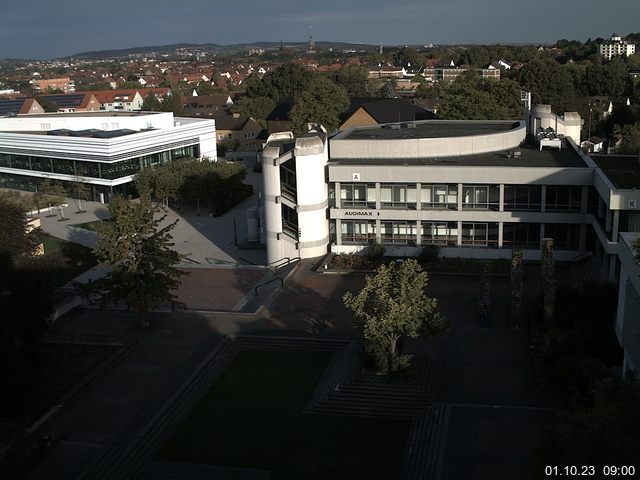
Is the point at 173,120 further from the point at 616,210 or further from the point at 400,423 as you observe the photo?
the point at 400,423

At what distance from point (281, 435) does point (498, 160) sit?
70.6ft

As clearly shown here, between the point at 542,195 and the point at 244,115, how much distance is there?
6400 cm

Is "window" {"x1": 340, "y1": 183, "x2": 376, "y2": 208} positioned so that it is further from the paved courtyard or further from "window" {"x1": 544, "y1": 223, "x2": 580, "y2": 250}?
"window" {"x1": 544, "y1": 223, "x2": 580, "y2": 250}

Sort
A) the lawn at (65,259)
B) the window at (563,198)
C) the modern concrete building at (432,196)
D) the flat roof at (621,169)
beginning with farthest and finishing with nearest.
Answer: the lawn at (65,259) → the modern concrete building at (432,196) → the window at (563,198) → the flat roof at (621,169)

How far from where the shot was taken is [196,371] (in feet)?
80.1

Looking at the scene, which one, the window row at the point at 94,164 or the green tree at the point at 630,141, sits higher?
the green tree at the point at 630,141

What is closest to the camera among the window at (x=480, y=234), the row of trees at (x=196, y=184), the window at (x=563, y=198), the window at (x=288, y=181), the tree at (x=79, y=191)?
the window at (x=563, y=198)

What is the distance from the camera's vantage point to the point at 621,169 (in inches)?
1324

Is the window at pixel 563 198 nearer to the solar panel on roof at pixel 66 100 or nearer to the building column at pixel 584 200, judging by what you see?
the building column at pixel 584 200

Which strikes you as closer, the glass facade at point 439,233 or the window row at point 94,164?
the glass facade at point 439,233

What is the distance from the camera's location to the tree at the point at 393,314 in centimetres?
2239

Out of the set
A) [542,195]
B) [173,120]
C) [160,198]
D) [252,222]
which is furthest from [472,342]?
[173,120]
